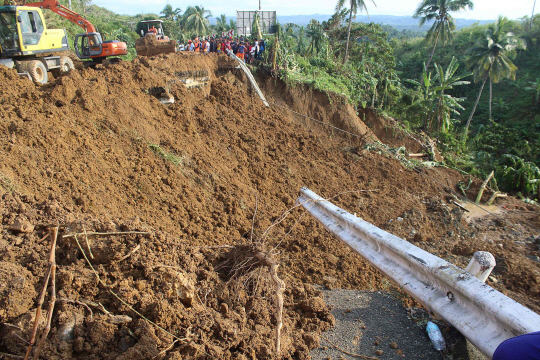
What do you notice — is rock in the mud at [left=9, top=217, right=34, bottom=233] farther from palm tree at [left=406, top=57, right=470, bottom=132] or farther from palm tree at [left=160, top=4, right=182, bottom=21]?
palm tree at [left=160, top=4, right=182, bottom=21]

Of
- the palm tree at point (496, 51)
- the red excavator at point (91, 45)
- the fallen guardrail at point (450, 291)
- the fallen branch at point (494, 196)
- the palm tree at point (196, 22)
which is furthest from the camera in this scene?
the palm tree at point (196, 22)

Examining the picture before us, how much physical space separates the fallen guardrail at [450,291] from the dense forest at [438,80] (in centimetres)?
1088

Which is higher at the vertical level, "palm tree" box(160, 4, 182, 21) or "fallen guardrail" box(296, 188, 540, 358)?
"palm tree" box(160, 4, 182, 21)

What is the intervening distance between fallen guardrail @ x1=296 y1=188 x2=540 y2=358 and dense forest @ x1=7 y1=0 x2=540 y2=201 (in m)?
10.9

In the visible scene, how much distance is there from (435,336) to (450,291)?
0.71 metres

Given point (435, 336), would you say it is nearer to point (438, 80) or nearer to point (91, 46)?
point (91, 46)

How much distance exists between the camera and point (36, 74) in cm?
962

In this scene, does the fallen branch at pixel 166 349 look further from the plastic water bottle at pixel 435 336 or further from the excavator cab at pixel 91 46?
the excavator cab at pixel 91 46

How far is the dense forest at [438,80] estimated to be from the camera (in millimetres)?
15008

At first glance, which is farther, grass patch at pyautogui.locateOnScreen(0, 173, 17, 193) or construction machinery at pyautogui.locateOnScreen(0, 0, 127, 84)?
construction machinery at pyautogui.locateOnScreen(0, 0, 127, 84)

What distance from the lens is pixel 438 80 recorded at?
74.1 feet

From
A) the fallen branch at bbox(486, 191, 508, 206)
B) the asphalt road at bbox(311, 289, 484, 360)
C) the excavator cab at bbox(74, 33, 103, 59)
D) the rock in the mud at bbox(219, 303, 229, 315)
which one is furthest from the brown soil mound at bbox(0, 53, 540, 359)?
the excavator cab at bbox(74, 33, 103, 59)

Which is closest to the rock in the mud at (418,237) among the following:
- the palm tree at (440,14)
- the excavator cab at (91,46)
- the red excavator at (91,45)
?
the red excavator at (91,45)

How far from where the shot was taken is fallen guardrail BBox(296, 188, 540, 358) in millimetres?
2377
